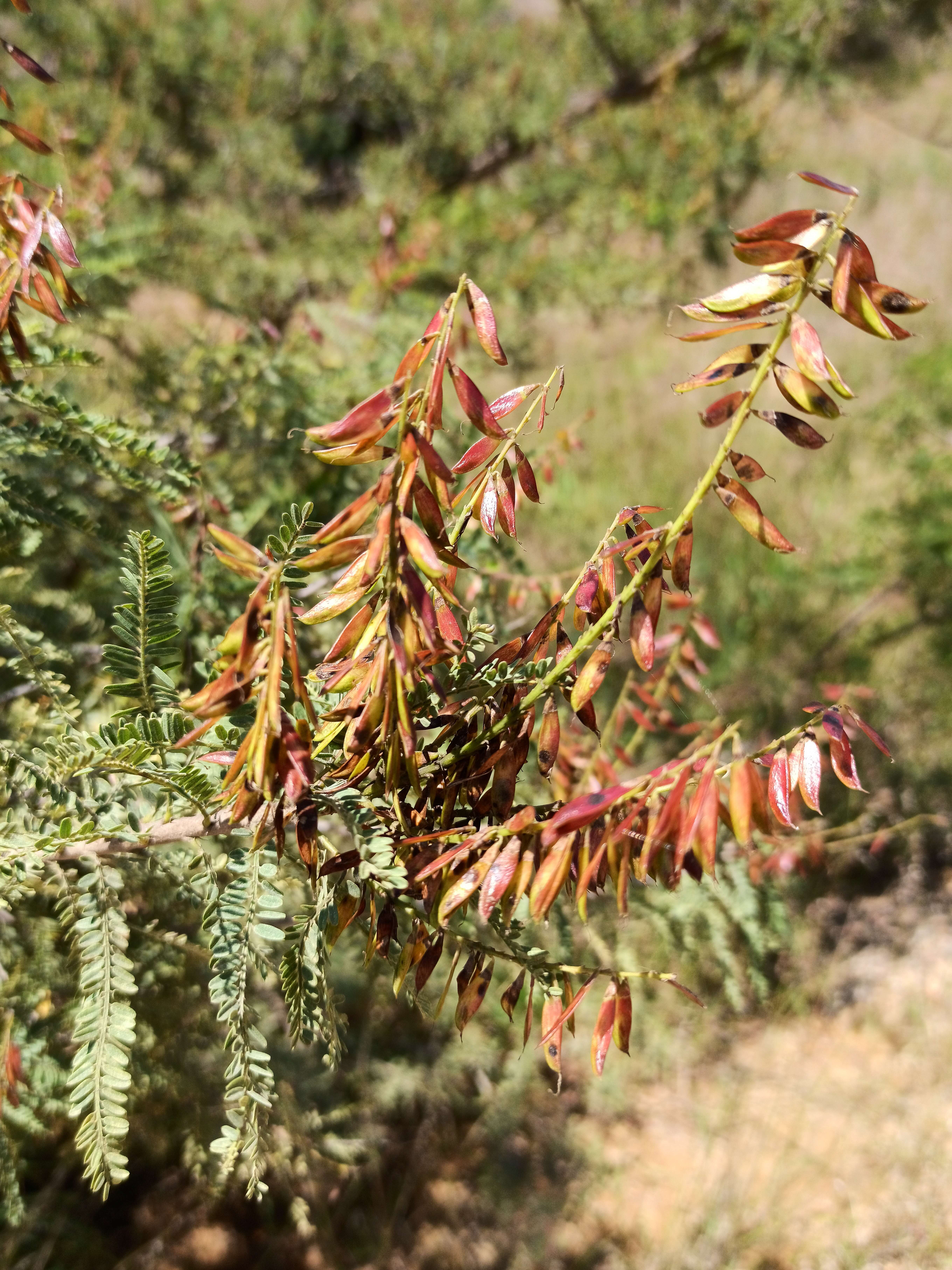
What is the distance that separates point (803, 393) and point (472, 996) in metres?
0.57

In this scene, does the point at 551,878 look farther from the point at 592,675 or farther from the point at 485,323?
the point at 485,323

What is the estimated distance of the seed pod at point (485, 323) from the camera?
2.23 feet

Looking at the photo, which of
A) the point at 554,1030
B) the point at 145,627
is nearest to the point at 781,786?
the point at 554,1030

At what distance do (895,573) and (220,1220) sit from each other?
326 cm

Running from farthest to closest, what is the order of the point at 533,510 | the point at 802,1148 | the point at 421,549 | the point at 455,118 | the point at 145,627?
1. the point at 455,118
2. the point at 533,510
3. the point at 802,1148
4. the point at 145,627
5. the point at 421,549

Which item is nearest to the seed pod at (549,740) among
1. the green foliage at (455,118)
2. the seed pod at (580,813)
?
the seed pod at (580,813)

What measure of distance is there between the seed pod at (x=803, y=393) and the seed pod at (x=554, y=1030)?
54cm

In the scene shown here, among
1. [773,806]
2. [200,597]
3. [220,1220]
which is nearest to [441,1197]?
[220,1220]

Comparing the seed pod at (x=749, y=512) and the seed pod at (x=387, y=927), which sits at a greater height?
the seed pod at (x=749, y=512)

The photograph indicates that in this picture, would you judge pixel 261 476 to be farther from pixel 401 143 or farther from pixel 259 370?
pixel 401 143

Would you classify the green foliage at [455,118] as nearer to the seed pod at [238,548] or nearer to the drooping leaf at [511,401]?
the drooping leaf at [511,401]

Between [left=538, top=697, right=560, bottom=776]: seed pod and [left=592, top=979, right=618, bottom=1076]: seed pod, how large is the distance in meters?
A: 0.20

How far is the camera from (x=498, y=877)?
0.67 m

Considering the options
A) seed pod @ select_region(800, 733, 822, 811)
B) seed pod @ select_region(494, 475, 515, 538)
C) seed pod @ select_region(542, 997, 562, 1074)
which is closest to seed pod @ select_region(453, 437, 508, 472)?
seed pod @ select_region(494, 475, 515, 538)
